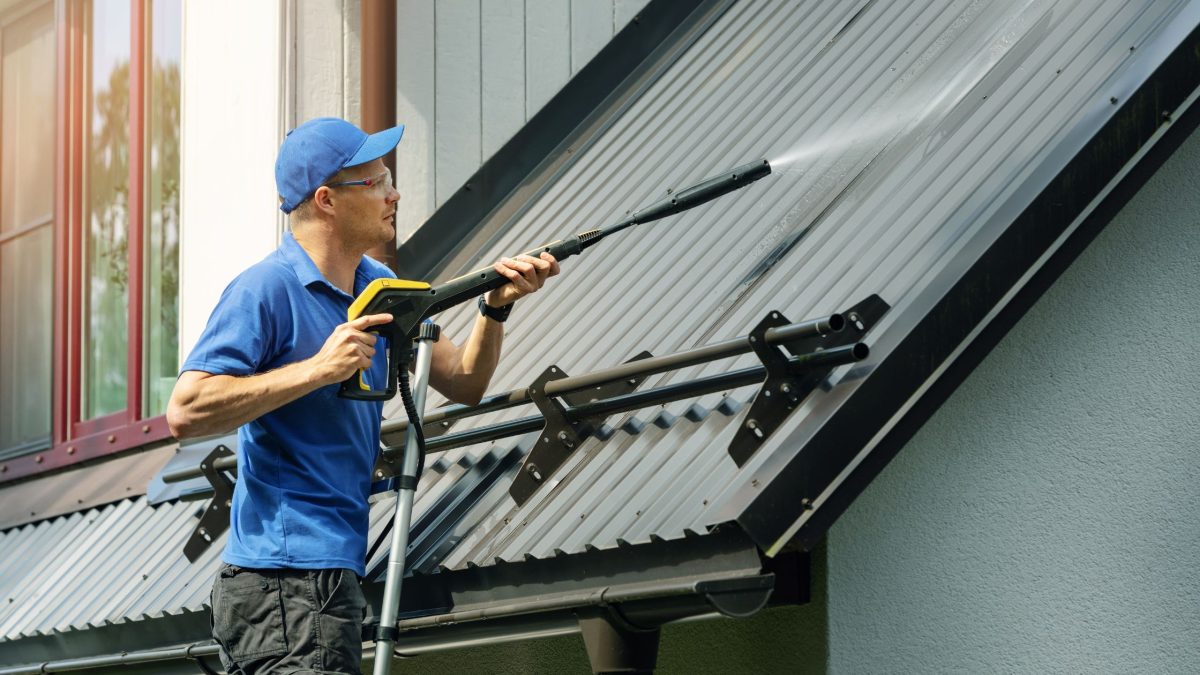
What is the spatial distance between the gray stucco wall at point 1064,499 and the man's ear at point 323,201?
5.56 feet

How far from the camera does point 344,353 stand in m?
4.65

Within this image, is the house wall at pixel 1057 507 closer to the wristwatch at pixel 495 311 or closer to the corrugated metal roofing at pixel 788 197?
the corrugated metal roofing at pixel 788 197

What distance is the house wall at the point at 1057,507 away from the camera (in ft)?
15.6

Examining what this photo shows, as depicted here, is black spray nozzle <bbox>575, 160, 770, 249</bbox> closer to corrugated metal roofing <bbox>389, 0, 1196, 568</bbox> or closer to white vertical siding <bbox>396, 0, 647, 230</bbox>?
corrugated metal roofing <bbox>389, 0, 1196, 568</bbox>

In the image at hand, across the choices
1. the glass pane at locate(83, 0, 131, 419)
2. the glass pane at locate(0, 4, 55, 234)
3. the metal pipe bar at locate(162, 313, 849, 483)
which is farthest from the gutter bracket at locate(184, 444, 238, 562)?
the glass pane at locate(0, 4, 55, 234)

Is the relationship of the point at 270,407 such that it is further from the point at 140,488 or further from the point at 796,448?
the point at 140,488

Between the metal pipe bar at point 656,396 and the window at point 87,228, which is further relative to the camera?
the window at point 87,228

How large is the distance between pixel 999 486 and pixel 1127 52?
4.03ft

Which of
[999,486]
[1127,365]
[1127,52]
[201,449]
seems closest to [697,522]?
[999,486]

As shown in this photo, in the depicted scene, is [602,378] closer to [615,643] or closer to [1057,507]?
[615,643]

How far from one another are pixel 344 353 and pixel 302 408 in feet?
1.01

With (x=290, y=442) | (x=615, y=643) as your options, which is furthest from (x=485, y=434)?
(x=615, y=643)

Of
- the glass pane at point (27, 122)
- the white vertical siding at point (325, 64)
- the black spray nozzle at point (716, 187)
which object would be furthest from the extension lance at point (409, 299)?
the glass pane at point (27, 122)

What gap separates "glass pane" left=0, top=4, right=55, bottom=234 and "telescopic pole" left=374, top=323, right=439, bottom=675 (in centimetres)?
622
